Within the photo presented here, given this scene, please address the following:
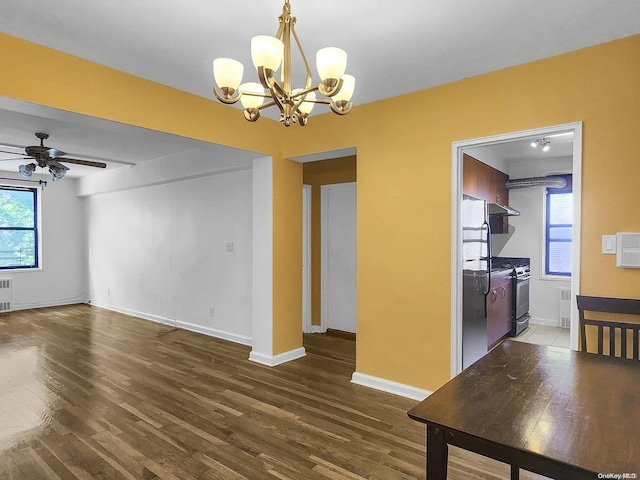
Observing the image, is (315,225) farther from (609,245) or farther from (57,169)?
(609,245)

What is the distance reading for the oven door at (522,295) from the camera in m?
5.05

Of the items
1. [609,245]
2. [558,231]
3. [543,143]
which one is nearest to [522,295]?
[558,231]

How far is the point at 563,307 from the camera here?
214 inches

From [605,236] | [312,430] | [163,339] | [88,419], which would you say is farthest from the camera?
[163,339]

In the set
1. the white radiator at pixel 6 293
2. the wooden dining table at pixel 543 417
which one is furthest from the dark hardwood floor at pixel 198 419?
the white radiator at pixel 6 293

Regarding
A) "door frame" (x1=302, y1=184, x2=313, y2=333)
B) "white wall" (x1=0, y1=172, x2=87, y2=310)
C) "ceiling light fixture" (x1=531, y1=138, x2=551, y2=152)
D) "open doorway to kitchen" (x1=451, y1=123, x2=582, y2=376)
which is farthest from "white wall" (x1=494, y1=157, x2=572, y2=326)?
"white wall" (x1=0, y1=172, x2=87, y2=310)

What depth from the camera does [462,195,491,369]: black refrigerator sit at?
10.6 ft

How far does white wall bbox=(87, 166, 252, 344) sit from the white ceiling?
2204 millimetres

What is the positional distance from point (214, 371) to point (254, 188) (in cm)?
195

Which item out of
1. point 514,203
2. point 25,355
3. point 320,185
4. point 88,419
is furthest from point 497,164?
point 25,355

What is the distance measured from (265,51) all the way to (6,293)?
7.66 m

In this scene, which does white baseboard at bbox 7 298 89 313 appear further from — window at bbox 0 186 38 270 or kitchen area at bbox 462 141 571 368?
kitchen area at bbox 462 141 571 368

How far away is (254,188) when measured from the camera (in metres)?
4.08

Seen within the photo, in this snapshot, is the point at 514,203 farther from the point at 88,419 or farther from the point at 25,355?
the point at 25,355
